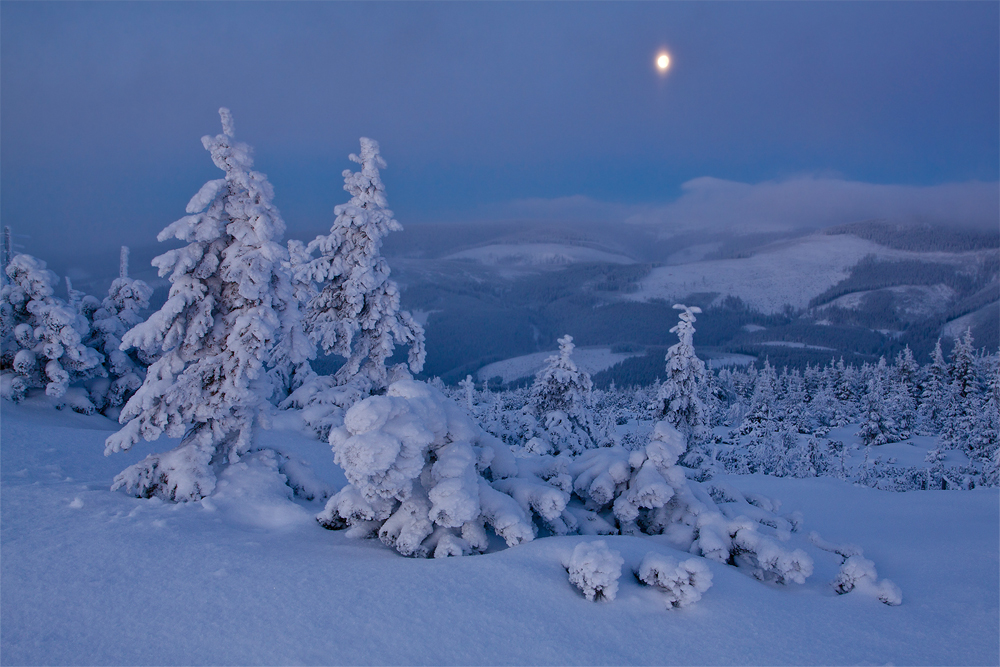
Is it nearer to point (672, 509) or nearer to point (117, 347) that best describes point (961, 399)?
point (672, 509)

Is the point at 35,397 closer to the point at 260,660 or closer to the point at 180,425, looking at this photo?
the point at 180,425

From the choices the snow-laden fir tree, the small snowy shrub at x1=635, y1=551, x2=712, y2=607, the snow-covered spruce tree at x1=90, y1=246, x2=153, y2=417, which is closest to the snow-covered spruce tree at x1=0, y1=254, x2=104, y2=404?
the snow-covered spruce tree at x1=90, y1=246, x2=153, y2=417

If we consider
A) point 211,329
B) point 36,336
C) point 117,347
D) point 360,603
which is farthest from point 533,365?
point 360,603

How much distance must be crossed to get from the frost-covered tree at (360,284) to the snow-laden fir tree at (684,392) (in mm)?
12616

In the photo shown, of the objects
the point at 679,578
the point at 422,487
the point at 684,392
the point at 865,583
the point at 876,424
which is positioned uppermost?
the point at 684,392

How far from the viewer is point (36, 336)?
677 inches

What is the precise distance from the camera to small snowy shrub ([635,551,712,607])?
5836 mm

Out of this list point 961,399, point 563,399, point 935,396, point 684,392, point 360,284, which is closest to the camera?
point 360,284

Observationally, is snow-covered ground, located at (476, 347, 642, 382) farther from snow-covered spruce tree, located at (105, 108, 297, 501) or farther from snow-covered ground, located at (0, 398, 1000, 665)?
snow-covered ground, located at (0, 398, 1000, 665)

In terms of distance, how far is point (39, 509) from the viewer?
Result: 738 centimetres

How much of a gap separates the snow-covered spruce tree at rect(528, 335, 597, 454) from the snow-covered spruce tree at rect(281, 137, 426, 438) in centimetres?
709

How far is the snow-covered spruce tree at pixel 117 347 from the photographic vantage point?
63.6 feet

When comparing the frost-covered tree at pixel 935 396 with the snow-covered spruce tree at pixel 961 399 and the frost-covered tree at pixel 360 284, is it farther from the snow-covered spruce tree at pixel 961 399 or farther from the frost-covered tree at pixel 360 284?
the frost-covered tree at pixel 360 284

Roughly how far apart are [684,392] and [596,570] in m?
21.0
